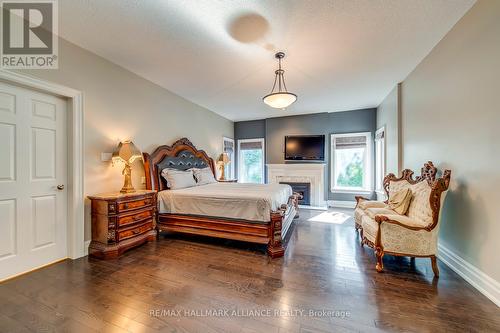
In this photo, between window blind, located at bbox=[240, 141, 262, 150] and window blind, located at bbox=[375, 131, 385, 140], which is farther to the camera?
window blind, located at bbox=[240, 141, 262, 150]

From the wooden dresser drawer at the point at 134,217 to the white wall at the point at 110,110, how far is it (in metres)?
0.47

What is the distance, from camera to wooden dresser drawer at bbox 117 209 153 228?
2846 mm

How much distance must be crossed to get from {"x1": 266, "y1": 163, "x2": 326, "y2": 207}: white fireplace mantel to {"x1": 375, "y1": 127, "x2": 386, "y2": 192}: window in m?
1.36

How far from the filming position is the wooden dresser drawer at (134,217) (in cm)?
285

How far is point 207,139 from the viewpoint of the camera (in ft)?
19.1

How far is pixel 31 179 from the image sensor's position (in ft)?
7.98

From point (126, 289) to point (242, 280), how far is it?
45.0 inches

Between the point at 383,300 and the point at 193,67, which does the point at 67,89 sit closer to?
the point at 193,67

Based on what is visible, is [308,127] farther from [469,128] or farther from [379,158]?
[469,128]

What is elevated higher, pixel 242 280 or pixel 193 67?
pixel 193 67

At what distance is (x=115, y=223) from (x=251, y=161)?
4943mm

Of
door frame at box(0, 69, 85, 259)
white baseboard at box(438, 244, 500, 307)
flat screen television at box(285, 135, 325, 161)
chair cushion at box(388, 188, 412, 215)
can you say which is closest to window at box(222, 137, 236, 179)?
flat screen television at box(285, 135, 325, 161)

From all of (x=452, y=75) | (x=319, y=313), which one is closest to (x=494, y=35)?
(x=452, y=75)

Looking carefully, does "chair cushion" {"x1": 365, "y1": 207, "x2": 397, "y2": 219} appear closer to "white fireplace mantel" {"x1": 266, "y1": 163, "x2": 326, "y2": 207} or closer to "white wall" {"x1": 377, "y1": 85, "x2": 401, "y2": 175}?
"white wall" {"x1": 377, "y1": 85, "x2": 401, "y2": 175}
